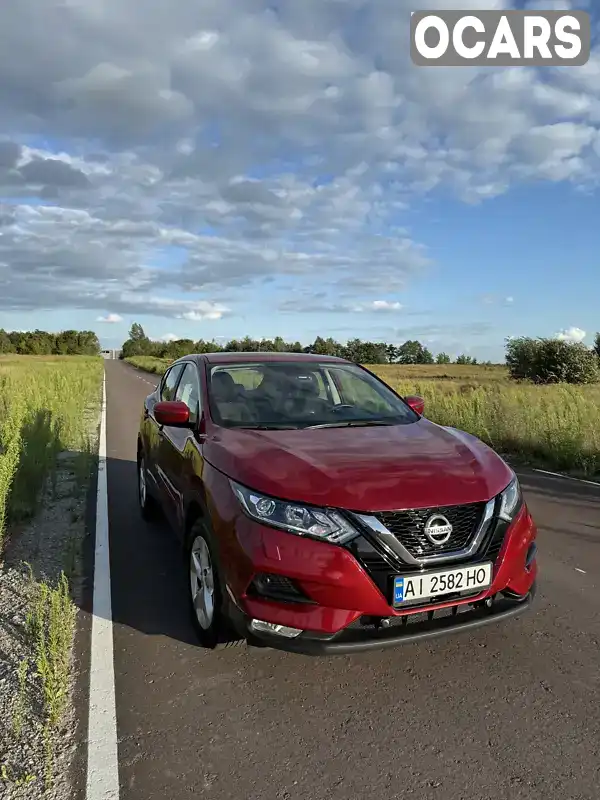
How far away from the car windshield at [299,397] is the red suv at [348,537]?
0.63ft

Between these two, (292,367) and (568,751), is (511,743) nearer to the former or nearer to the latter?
(568,751)

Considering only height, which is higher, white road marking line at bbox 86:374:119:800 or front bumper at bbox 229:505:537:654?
front bumper at bbox 229:505:537:654

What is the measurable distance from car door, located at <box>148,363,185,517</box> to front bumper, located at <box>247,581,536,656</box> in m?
2.01

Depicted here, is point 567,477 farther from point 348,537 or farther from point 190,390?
point 348,537

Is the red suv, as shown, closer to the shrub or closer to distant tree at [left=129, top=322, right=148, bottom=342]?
the shrub

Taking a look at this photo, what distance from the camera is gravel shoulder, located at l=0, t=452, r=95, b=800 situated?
2523mm

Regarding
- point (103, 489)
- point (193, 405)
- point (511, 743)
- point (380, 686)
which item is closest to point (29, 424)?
point (103, 489)

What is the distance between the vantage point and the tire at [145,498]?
6.20m

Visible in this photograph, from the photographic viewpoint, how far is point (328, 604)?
2.88 meters

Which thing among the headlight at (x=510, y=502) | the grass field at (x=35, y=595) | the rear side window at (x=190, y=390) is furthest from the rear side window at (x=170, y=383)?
the headlight at (x=510, y=502)

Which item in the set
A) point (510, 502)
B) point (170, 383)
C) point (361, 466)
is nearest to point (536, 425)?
point (170, 383)

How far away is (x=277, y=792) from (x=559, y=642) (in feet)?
6.65

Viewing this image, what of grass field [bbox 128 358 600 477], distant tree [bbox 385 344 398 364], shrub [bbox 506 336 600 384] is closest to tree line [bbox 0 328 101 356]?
distant tree [bbox 385 344 398 364]

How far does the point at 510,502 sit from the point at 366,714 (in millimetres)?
1316
